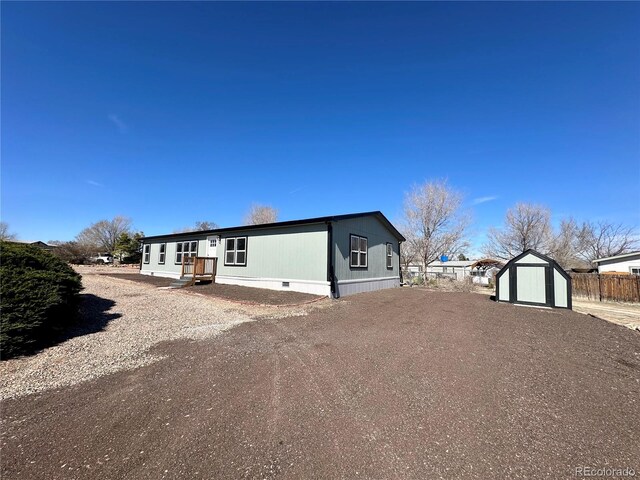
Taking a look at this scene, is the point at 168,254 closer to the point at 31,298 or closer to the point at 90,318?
the point at 90,318

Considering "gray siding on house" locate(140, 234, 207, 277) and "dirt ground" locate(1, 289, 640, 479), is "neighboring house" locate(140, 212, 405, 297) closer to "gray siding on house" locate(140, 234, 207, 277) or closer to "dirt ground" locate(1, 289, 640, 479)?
"gray siding on house" locate(140, 234, 207, 277)

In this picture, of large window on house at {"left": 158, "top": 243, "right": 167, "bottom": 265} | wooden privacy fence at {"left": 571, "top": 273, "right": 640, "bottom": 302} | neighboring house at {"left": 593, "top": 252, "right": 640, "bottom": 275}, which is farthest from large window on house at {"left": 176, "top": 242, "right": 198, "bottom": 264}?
neighboring house at {"left": 593, "top": 252, "right": 640, "bottom": 275}

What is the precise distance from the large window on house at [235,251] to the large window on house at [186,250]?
3.25 metres

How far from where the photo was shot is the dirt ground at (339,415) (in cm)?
233

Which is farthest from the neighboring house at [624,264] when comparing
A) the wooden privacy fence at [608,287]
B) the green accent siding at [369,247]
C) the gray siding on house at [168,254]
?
the gray siding on house at [168,254]

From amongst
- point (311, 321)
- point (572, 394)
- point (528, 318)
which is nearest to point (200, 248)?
point (311, 321)

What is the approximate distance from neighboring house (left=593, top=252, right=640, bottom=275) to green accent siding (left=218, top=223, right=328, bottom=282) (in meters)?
24.0

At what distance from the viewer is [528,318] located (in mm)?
8500

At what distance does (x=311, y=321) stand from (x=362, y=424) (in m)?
4.77

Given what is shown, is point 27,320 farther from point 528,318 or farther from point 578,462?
point 528,318

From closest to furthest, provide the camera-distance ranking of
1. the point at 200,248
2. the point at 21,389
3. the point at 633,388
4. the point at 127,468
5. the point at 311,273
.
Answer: the point at 127,468 → the point at 21,389 → the point at 633,388 → the point at 311,273 → the point at 200,248

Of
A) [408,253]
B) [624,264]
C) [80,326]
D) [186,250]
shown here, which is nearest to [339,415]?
[80,326]

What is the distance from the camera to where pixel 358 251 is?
14570mm

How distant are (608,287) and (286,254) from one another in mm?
17985
